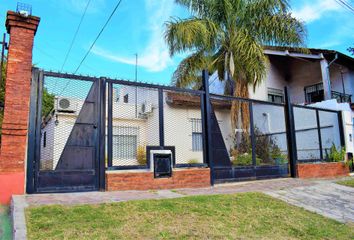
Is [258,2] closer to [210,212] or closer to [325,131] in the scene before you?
[325,131]

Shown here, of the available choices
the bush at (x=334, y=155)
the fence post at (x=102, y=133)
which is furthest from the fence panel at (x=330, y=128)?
the fence post at (x=102, y=133)

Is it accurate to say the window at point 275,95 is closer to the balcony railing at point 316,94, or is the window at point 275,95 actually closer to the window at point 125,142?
the balcony railing at point 316,94

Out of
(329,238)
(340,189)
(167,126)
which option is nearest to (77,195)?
(167,126)

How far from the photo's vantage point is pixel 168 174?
812 cm

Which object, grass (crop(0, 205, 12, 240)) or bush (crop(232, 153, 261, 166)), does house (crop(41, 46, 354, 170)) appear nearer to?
bush (crop(232, 153, 261, 166))

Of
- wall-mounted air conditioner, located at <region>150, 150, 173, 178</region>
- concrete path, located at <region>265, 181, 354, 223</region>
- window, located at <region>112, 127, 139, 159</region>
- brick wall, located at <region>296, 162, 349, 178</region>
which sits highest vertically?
window, located at <region>112, 127, 139, 159</region>

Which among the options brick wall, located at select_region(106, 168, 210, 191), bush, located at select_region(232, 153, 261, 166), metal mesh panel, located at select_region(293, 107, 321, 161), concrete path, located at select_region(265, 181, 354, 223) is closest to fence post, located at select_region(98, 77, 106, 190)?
brick wall, located at select_region(106, 168, 210, 191)

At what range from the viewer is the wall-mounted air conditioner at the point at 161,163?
26.0 ft

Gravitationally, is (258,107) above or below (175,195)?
above

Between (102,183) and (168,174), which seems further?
(168,174)

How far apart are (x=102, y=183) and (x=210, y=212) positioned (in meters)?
2.77

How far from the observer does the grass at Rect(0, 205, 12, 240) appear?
441 cm

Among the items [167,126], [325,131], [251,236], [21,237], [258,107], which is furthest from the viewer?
[325,131]

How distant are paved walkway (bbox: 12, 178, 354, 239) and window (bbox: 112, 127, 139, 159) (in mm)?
1049
